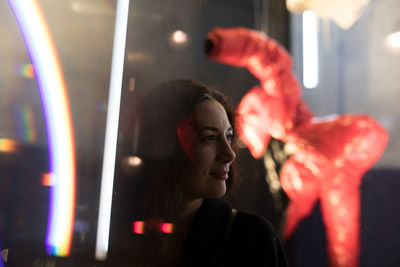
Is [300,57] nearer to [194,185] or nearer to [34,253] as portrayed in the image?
[194,185]

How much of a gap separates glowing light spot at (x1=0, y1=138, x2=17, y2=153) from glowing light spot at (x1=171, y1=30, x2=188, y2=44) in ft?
1.31

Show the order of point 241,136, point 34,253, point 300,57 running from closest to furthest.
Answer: point 34,253 → point 241,136 → point 300,57

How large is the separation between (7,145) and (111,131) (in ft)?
0.64

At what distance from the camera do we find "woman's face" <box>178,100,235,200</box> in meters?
0.69

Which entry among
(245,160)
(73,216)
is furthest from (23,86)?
(245,160)

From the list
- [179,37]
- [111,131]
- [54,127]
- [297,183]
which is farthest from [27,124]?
[297,183]

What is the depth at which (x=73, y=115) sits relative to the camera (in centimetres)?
67

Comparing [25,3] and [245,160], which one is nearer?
[25,3]

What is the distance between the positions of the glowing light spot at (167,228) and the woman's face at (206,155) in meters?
0.07

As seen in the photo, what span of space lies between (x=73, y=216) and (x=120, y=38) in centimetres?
38

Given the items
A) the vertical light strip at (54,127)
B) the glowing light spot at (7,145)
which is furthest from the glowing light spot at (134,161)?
the glowing light spot at (7,145)

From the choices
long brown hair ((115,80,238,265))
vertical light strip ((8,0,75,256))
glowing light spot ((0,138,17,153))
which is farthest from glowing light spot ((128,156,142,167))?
glowing light spot ((0,138,17,153))

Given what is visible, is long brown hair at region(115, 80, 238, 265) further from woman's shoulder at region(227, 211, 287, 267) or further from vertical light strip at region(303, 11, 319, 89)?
vertical light strip at region(303, 11, 319, 89)

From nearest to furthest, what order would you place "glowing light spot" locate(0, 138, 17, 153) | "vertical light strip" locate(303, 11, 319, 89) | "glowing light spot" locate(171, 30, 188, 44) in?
"glowing light spot" locate(0, 138, 17, 153), "glowing light spot" locate(171, 30, 188, 44), "vertical light strip" locate(303, 11, 319, 89)
